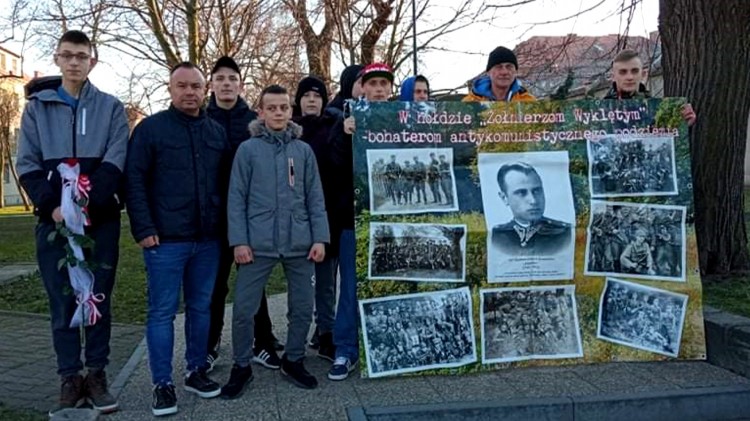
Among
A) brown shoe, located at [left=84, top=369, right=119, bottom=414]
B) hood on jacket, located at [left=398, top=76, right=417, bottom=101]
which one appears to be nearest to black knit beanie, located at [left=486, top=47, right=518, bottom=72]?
hood on jacket, located at [left=398, top=76, right=417, bottom=101]

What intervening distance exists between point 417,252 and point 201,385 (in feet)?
5.54

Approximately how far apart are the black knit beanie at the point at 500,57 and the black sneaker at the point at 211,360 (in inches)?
120

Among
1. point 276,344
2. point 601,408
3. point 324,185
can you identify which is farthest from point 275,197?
point 601,408

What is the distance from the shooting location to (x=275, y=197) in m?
4.65

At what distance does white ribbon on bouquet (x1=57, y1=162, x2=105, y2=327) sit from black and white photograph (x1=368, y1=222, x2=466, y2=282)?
5.86 feet

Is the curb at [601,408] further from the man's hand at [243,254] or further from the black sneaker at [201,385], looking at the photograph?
the man's hand at [243,254]

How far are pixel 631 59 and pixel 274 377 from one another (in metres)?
3.65

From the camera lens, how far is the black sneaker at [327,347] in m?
5.57

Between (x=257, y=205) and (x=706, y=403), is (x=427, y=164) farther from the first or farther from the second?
(x=706, y=403)

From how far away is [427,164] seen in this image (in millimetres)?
5070

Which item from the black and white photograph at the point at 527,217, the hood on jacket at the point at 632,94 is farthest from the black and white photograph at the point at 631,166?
the hood on jacket at the point at 632,94

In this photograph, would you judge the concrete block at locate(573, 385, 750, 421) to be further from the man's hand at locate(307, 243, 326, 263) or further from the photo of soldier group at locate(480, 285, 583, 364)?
the man's hand at locate(307, 243, 326, 263)

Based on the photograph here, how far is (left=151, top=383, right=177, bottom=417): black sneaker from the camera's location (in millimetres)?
4379

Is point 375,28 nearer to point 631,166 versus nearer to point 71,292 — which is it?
point 631,166
